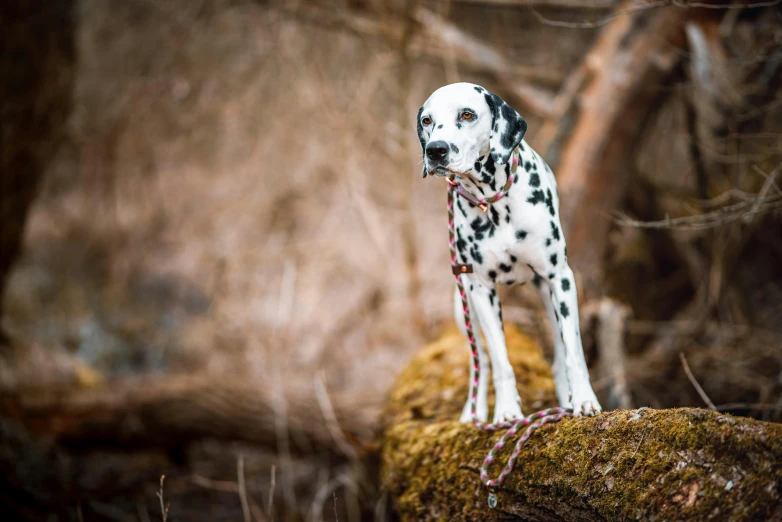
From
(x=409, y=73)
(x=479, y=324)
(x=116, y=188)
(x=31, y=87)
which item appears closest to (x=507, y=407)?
(x=479, y=324)

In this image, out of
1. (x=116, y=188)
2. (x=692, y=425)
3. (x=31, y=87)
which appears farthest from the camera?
(x=116, y=188)

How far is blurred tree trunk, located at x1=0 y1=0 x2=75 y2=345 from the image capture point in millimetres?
7633

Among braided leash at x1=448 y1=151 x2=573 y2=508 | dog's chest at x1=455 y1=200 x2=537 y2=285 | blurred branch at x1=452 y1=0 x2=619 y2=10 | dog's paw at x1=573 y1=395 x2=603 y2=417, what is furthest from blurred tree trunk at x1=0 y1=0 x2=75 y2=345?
dog's paw at x1=573 y1=395 x2=603 y2=417

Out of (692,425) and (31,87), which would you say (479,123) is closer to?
(692,425)

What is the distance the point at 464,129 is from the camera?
288cm

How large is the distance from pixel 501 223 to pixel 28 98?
6.83 metres

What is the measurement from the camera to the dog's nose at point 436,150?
2.77 metres

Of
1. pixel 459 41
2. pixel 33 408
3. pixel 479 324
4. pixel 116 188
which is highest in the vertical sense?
pixel 459 41

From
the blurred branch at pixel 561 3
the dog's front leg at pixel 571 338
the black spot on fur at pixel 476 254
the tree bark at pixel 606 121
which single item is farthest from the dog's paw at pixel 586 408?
the blurred branch at pixel 561 3

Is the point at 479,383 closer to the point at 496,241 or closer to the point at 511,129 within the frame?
the point at 496,241

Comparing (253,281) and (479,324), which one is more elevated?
(253,281)

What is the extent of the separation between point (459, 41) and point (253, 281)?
5051mm

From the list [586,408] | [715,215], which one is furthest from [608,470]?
[715,215]

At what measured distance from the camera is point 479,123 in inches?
114
